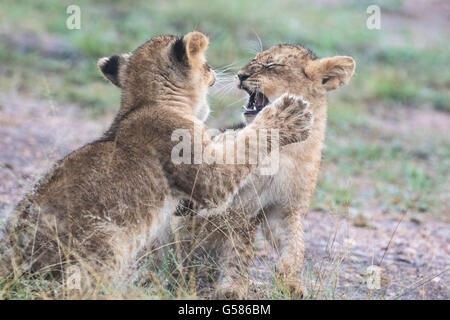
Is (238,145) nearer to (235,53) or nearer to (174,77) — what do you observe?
(174,77)

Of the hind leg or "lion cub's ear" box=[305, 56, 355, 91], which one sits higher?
"lion cub's ear" box=[305, 56, 355, 91]

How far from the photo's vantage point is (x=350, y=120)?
10.3m

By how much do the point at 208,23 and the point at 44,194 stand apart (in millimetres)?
9979

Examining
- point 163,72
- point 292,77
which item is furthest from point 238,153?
point 292,77

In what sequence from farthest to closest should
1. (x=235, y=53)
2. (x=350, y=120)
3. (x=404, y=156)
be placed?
1. (x=235, y=53)
2. (x=350, y=120)
3. (x=404, y=156)

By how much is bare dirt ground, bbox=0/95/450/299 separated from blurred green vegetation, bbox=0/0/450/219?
20.0 inches

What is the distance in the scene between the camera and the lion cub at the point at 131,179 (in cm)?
368

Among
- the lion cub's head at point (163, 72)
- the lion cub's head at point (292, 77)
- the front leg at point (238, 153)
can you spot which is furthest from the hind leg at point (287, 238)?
the lion cub's head at point (163, 72)

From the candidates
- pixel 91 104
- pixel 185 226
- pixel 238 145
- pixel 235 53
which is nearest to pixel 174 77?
pixel 238 145

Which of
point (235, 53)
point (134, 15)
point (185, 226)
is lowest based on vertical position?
point (185, 226)

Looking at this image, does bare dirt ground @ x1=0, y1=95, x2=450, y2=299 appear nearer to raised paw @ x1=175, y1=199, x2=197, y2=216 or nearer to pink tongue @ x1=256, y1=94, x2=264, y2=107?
raised paw @ x1=175, y1=199, x2=197, y2=216

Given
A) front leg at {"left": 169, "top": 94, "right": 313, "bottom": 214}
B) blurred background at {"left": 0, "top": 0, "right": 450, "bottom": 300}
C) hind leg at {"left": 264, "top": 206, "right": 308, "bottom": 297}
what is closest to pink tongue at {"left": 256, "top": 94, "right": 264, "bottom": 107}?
blurred background at {"left": 0, "top": 0, "right": 450, "bottom": 300}

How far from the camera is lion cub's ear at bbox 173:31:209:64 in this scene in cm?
420

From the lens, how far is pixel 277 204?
453cm
